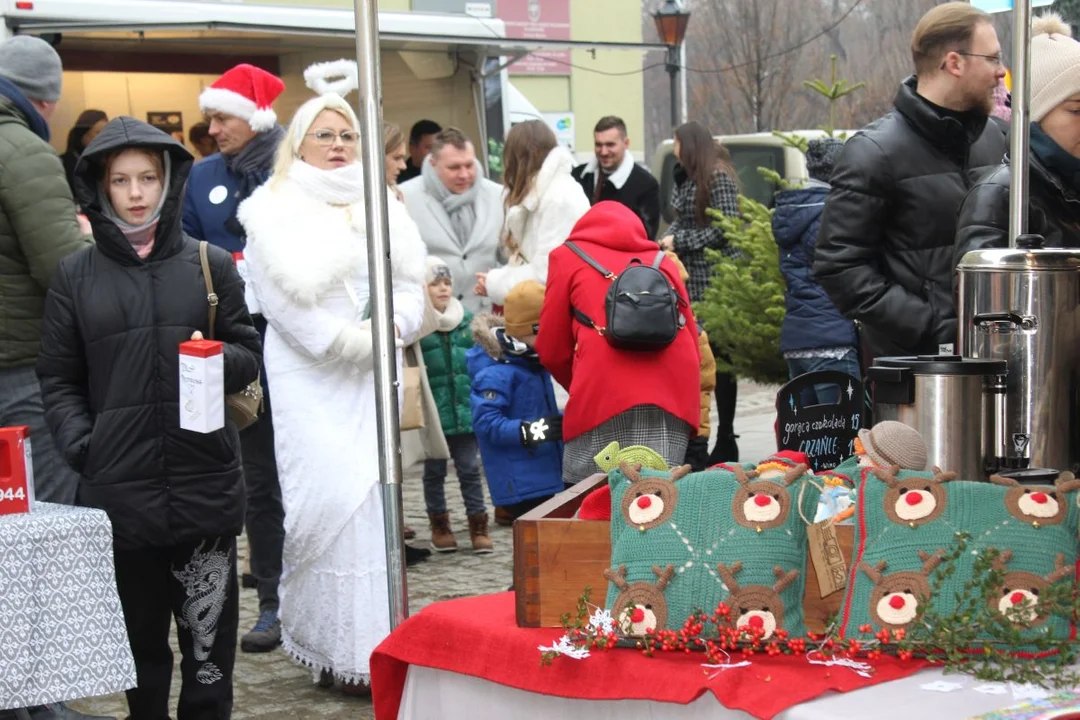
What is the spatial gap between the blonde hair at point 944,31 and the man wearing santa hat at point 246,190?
273cm

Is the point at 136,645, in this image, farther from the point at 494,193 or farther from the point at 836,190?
the point at 494,193

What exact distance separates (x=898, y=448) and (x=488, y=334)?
3844 mm

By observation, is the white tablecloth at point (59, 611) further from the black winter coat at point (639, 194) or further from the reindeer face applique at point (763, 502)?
the black winter coat at point (639, 194)

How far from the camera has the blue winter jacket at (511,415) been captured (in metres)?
6.26

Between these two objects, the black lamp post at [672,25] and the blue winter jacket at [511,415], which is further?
the black lamp post at [672,25]

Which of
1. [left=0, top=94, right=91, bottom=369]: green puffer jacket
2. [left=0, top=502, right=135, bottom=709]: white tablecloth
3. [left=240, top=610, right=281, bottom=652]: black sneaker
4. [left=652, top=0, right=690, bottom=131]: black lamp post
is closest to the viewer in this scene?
[left=0, top=502, right=135, bottom=709]: white tablecloth

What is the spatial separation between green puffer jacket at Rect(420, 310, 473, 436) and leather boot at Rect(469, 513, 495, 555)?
0.43 meters

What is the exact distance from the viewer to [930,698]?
223 centimetres

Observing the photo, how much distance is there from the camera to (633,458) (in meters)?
2.88

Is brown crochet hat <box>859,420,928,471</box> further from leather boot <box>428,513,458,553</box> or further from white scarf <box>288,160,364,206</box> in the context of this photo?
leather boot <box>428,513,458,553</box>

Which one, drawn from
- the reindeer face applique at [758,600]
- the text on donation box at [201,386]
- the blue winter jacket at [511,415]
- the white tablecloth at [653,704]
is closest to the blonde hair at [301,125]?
the text on donation box at [201,386]

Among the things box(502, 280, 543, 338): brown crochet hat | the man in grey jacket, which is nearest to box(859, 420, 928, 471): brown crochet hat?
box(502, 280, 543, 338): brown crochet hat

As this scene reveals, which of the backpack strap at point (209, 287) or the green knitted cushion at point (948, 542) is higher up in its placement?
the backpack strap at point (209, 287)

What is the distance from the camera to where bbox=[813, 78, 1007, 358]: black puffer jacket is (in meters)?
4.19
